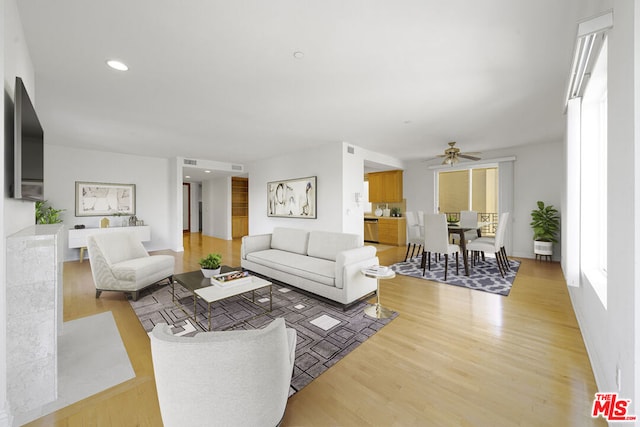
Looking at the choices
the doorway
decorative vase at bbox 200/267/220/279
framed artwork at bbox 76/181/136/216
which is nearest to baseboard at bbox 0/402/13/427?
decorative vase at bbox 200/267/220/279

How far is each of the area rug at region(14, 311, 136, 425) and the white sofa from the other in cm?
191

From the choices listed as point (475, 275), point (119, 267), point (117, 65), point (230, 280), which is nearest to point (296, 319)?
point (230, 280)

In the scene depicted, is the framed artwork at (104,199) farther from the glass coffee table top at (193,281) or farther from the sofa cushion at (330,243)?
the sofa cushion at (330,243)

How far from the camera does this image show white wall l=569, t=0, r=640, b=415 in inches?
39.6

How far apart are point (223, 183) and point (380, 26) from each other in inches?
337

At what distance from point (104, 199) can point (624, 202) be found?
27.0 feet

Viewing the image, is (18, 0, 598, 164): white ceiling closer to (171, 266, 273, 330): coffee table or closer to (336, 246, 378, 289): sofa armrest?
(336, 246, 378, 289): sofa armrest

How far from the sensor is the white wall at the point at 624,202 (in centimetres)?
101

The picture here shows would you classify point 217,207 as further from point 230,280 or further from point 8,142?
point 8,142

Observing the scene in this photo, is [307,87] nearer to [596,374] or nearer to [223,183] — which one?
[596,374]

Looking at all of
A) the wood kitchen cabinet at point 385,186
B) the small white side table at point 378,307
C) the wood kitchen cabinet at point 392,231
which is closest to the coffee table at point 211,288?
the small white side table at point 378,307

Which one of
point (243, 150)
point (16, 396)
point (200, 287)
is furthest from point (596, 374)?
point (243, 150)

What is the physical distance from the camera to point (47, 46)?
2127 millimetres

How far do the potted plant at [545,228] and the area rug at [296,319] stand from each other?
4511 millimetres
